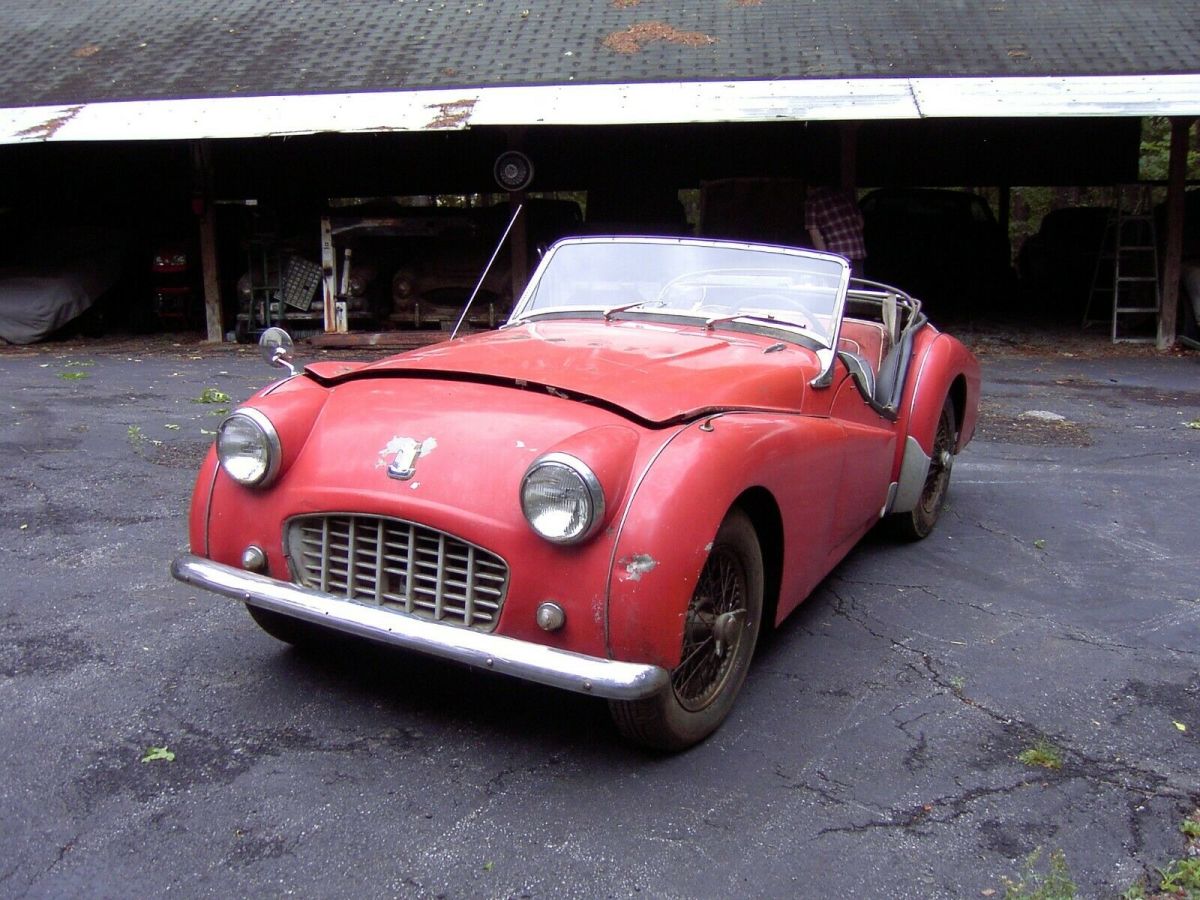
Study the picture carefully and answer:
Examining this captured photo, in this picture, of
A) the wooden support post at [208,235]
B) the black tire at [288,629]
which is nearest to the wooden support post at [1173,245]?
Result: the wooden support post at [208,235]

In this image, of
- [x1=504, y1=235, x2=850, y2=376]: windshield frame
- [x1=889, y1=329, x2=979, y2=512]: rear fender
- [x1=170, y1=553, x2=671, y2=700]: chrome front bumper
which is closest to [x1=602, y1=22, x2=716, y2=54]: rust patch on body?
[x1=889, y1=329, x2=979, y2=512]: rear fender

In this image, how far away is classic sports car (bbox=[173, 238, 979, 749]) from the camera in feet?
9.09

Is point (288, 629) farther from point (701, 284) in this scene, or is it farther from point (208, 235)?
point (208, 235)

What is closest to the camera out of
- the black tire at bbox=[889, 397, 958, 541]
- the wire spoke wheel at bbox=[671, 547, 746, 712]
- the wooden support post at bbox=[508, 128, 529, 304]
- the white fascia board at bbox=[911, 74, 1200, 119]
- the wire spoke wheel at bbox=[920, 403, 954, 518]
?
the wire spoke wheel at bbox=[671, 547, 746, 712]

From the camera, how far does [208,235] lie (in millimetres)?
13508

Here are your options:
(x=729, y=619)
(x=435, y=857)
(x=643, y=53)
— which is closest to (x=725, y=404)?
(x=729, y=619)

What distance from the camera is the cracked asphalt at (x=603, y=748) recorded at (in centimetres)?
257

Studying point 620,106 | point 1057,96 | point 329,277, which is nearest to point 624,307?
point 620,106

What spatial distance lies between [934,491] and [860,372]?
4.54ft

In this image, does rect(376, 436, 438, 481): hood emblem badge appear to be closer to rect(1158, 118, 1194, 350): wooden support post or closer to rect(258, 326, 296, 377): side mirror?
rect(258, 326, 296, 377): side mirror

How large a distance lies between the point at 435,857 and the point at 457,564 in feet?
2.53

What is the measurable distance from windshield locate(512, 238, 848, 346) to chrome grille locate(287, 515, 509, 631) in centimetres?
165

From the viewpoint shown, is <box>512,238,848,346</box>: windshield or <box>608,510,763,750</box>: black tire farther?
<box>512,238,848,346</box>: windshield

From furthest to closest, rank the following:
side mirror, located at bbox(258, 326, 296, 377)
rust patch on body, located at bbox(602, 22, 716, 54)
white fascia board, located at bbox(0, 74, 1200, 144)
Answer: rust patch on body, located at bbox(602, 22, 716, 54)
white fascia board, located at bbox(0, 74, 1200, 144)
side mirror, located at bbox(258, 326, 296, 377)
